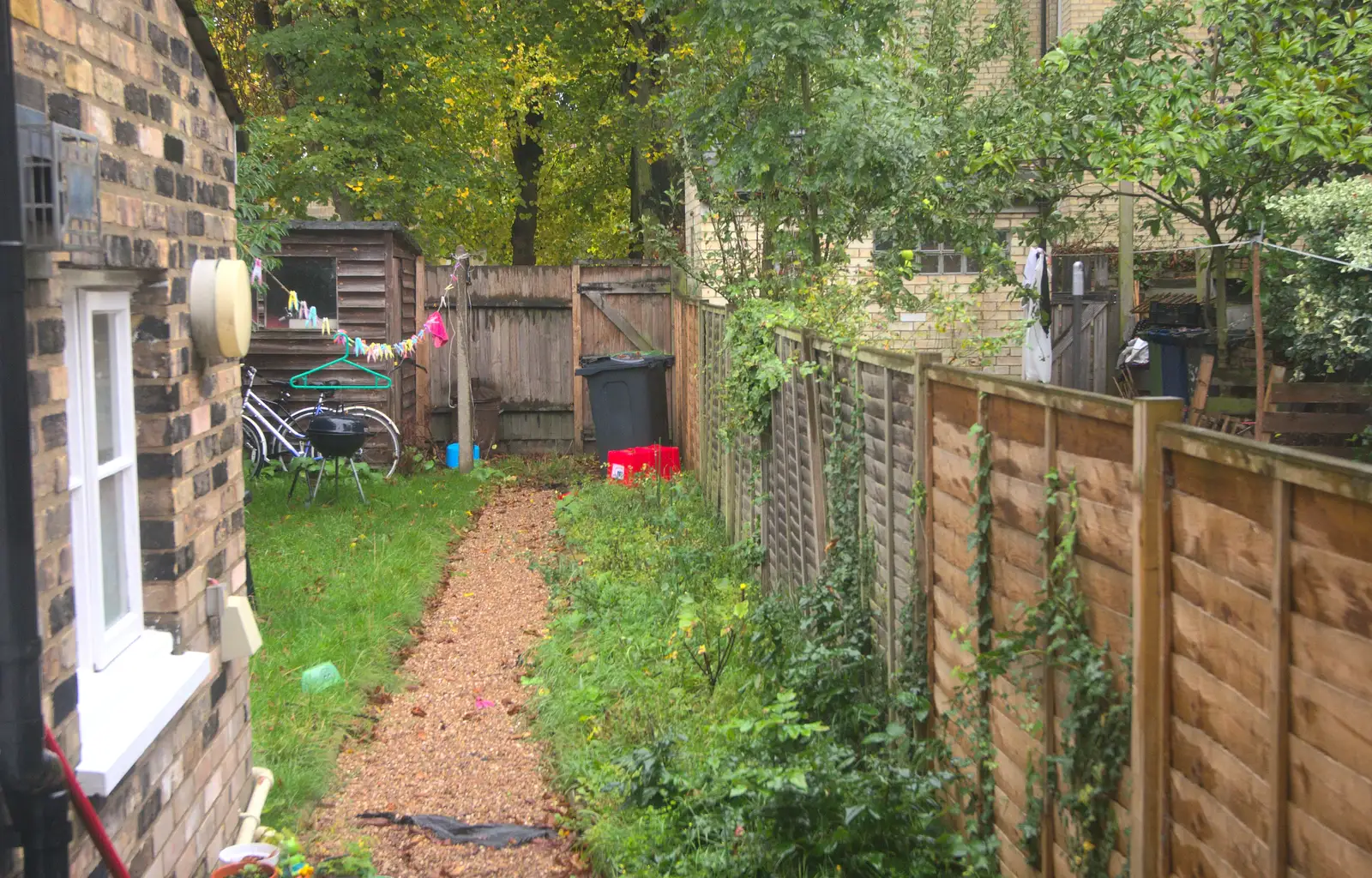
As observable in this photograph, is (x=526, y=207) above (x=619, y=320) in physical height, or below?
above

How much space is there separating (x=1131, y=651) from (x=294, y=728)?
440 cm

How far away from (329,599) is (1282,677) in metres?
7.02

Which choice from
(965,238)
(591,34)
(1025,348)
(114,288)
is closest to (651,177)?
(591,34)

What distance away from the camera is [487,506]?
12703 mm

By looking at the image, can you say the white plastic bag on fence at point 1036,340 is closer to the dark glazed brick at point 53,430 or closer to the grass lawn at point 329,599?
the grass lawn at point 329,599

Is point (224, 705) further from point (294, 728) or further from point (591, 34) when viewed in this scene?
point (591, 34)

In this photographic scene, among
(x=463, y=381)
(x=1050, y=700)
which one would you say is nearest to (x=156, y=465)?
(x=1050, y=700)

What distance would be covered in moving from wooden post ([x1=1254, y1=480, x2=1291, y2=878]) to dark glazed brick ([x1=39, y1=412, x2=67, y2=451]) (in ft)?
8.85

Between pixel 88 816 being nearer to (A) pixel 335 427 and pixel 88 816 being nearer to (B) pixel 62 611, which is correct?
(B) pixel 62 611

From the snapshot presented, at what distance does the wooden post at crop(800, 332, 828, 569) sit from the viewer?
5875 millimetres

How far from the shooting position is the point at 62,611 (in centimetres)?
307

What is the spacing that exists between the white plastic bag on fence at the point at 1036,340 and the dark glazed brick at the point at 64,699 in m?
11.0

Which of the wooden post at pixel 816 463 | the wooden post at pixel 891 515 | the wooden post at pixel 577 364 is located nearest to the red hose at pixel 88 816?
the wooden post at pixel 891 515

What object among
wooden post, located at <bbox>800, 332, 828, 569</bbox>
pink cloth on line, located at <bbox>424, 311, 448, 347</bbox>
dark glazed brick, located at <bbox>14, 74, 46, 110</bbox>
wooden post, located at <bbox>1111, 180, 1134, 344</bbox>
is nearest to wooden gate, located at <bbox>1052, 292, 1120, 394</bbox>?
wooden post, located at <bbox>1111, 180, 1134, 344</bbox>
